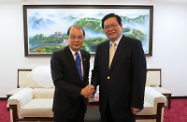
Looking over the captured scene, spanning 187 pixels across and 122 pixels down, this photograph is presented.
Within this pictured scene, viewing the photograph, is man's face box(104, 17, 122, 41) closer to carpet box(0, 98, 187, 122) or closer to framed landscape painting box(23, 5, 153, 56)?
carpet box(0, 98, 187, 122)

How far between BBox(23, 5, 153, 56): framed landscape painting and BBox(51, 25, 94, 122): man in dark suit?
2617 millimetres

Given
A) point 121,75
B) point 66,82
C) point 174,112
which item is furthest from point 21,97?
point 174,112

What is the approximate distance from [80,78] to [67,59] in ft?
0.69

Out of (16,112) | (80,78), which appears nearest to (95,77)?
(80,78)

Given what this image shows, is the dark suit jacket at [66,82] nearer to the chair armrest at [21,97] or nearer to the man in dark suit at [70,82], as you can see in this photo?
the man in dark suit at [70,82]

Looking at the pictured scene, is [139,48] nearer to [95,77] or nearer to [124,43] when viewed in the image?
[124,43]

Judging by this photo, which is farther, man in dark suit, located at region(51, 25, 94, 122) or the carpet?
the carpet

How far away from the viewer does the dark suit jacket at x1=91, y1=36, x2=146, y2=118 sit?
1709 mm

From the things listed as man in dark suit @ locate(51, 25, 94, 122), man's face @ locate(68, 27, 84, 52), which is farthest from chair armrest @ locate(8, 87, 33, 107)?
man's face @ locate(68, 27, 84, 52)

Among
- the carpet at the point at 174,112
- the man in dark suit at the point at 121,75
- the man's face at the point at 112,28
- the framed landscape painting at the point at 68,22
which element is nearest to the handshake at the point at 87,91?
the man in dark suit at the point at 121,75

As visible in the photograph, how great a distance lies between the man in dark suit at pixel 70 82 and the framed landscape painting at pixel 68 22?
2617 millimetres

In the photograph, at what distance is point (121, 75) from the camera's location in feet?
5.68

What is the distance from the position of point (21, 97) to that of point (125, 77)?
6.01 ft

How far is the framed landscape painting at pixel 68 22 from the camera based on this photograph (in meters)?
4.36
